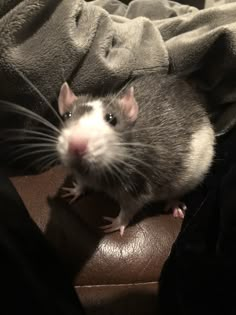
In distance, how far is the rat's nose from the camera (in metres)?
0.70

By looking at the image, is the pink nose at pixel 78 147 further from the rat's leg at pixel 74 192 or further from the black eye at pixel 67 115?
the rat's leg at pixel 74 192

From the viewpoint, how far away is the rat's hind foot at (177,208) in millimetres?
928

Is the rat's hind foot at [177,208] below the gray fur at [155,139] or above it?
below

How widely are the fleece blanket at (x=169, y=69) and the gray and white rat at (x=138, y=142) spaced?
0.17ft

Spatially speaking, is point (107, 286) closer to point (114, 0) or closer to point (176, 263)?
point (176, 263)

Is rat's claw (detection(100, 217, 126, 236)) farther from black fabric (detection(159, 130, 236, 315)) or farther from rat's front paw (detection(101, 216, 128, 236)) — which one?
black fabric (detection(159, 130, 236, 315))

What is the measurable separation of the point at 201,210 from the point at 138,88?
0.30 metres

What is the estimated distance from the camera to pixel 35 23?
86 centimetres

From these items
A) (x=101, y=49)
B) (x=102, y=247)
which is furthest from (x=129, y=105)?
(x=102, y=247)

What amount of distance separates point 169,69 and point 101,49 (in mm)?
195

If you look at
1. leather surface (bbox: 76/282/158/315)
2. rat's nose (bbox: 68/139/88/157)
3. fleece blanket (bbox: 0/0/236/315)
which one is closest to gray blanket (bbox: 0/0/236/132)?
fleece blanket (bbox: 0/0/236/315)

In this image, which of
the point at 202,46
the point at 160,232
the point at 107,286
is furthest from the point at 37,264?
the point at 202,46

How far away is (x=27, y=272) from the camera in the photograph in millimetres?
676

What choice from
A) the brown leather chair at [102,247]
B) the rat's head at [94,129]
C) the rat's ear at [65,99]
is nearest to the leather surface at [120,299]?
the brown leather chair at [102,247]
